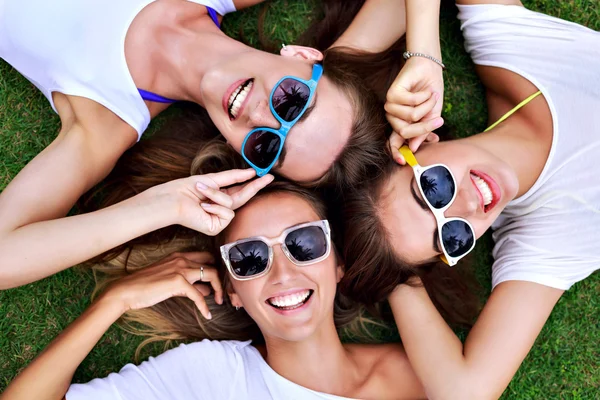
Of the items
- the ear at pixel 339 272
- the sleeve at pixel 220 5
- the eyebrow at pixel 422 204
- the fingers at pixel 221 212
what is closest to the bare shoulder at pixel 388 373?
the ear at pixel 339 272

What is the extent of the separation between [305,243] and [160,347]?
66.2 inches

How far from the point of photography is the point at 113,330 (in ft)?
13.2

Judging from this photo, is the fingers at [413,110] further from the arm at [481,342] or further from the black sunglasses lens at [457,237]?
the arm at [481,342]

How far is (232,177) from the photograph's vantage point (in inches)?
126

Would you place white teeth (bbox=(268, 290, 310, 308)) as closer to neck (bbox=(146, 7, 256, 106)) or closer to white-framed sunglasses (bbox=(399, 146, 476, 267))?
white-framed sunglasses (bbox=(399, 146, 476, 267))

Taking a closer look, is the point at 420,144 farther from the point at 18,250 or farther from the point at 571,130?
the point at 18,250

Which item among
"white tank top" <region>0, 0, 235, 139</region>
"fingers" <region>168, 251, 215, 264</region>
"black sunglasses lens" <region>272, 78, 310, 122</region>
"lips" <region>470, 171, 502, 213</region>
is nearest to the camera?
"black sunglasses lens" <region>272, 78, 310, 122</region>

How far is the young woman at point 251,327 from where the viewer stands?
317cm

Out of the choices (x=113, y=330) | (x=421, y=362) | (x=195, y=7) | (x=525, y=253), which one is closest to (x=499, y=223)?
(x=525, y=253)

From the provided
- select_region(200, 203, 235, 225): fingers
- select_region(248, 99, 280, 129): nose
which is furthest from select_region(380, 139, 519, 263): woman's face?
select_region(200, 203, 235, 225): fingers

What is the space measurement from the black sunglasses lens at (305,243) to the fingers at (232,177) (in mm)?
432

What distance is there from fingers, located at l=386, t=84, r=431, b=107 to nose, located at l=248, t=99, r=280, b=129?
2.31ft

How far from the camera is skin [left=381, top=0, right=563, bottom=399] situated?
312 cm

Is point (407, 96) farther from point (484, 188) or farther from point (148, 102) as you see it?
point (148, 102)
